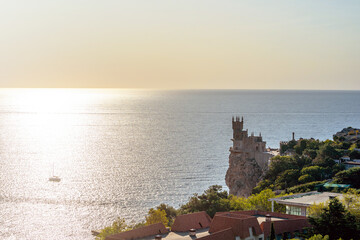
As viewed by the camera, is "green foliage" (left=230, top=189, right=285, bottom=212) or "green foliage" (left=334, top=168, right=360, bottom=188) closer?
"green foliage" (left=230, top=189, right=285, bottom=212)

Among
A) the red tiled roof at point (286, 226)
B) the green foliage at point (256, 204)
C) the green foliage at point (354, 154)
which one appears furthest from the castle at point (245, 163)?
the red tiled roof at point (286, 226)

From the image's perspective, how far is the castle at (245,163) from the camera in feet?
261

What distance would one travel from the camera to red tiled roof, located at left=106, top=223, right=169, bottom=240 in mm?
33781

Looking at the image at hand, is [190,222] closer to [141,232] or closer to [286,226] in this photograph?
[141,232]

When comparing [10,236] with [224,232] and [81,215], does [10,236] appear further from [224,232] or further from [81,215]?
[224,232]

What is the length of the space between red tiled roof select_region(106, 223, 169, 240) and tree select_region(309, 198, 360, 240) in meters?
12.3

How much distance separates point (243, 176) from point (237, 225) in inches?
1757

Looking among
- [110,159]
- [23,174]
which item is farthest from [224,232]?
[110,159]

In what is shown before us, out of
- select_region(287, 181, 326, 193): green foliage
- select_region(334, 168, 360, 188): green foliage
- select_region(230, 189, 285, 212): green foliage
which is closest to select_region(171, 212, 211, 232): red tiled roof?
select_region(230, 189, 285, 212): green foliage

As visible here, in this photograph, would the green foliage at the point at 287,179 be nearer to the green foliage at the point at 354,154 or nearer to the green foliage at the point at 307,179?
the green foliage at the point at 307,179

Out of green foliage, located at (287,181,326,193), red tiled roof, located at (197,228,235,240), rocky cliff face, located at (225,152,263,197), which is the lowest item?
rocky cliff face, located at (225,152,263,197)

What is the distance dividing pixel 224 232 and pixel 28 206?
60.1 m

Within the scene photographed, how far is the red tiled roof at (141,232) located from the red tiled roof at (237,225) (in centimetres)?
419

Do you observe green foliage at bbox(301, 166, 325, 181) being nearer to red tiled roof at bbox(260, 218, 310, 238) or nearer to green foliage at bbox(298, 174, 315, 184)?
green foliage at bbox(298, 174, 315, 184)
